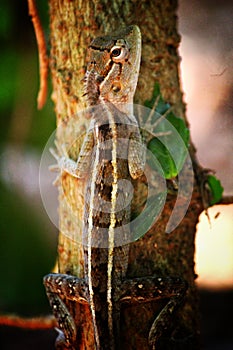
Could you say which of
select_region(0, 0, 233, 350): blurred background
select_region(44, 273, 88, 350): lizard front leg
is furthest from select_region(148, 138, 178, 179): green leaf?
select_region(44, 273, 88, 350): lizard front leg

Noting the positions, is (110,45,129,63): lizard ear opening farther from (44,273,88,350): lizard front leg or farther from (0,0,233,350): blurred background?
(44,273,88,350): lizard front leg

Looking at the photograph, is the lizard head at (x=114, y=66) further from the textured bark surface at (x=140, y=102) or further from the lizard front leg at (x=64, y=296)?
the lizard front leg at (x=64, y=296)

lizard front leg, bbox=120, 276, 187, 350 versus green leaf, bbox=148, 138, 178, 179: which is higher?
green leaf, bbox=148, 138, 178, 179

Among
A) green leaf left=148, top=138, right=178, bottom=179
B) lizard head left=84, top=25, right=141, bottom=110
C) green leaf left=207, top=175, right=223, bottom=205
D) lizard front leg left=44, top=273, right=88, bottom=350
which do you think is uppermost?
lizard head left=84, top=25, right=141, bottom=110

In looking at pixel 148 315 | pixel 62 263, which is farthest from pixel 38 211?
pixel 148 315

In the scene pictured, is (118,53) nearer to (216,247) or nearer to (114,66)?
(114,66)

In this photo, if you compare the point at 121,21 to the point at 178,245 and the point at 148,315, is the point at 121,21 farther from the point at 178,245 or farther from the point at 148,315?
the point at 148,315

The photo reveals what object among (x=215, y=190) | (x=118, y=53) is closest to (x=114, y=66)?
(x=118, y=53)

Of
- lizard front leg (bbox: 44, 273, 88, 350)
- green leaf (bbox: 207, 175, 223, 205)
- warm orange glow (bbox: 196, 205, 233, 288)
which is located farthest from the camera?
warm orange glow (bbox: 196, 205, 233, 288)

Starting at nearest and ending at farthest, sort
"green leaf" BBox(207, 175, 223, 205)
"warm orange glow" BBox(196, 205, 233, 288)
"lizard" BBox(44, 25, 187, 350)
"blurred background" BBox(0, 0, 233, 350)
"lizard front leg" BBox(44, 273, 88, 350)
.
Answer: "lizard" BBox(44, 25, 187, 350), "lizard front leg" BBox(44, 273, 88, 350), "green leaf" BBox(207, 175, 223, 205), "warm orange glow" BBox(196, 205, 233, 288), "blurred background" BBox(0, 0, 233, 350)
